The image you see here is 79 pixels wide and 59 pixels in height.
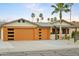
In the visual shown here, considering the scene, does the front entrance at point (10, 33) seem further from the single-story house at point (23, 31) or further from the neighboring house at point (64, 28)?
the neighboring house at point (64, 28)

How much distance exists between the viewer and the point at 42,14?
31.9 m

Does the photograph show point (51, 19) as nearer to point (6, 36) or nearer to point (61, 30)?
point (61, 30)

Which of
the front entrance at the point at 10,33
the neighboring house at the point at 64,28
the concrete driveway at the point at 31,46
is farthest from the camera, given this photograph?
the neighboring house at the point at 64,28

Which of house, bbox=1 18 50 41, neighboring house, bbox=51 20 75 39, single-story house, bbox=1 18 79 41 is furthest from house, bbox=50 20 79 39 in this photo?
house, bbox=1 18 50 41

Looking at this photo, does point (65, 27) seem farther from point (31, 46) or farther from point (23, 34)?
point (31, 46)

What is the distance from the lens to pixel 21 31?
29375 millimetres

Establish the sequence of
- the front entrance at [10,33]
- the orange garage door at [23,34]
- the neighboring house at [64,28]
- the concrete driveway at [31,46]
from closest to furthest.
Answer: the concrete driveway at [31,46] < the front entrance at [10,33] < the orange garage door at [23,34] < the neighboring house at [64,28]

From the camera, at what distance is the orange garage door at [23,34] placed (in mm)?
29188

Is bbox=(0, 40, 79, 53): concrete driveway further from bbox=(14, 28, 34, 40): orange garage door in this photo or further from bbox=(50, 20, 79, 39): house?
bbox=(50, 20, 79, 39): house

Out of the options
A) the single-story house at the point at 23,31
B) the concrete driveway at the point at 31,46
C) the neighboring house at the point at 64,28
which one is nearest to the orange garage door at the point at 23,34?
the single-story house at the point at 23,31

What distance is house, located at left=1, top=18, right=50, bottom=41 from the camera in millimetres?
29047

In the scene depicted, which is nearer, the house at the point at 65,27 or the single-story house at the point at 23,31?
the single-story house at the point at 23,31

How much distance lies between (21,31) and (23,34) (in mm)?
510

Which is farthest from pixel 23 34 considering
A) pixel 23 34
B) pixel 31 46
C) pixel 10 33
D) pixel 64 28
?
Answer: pixel 31 46
